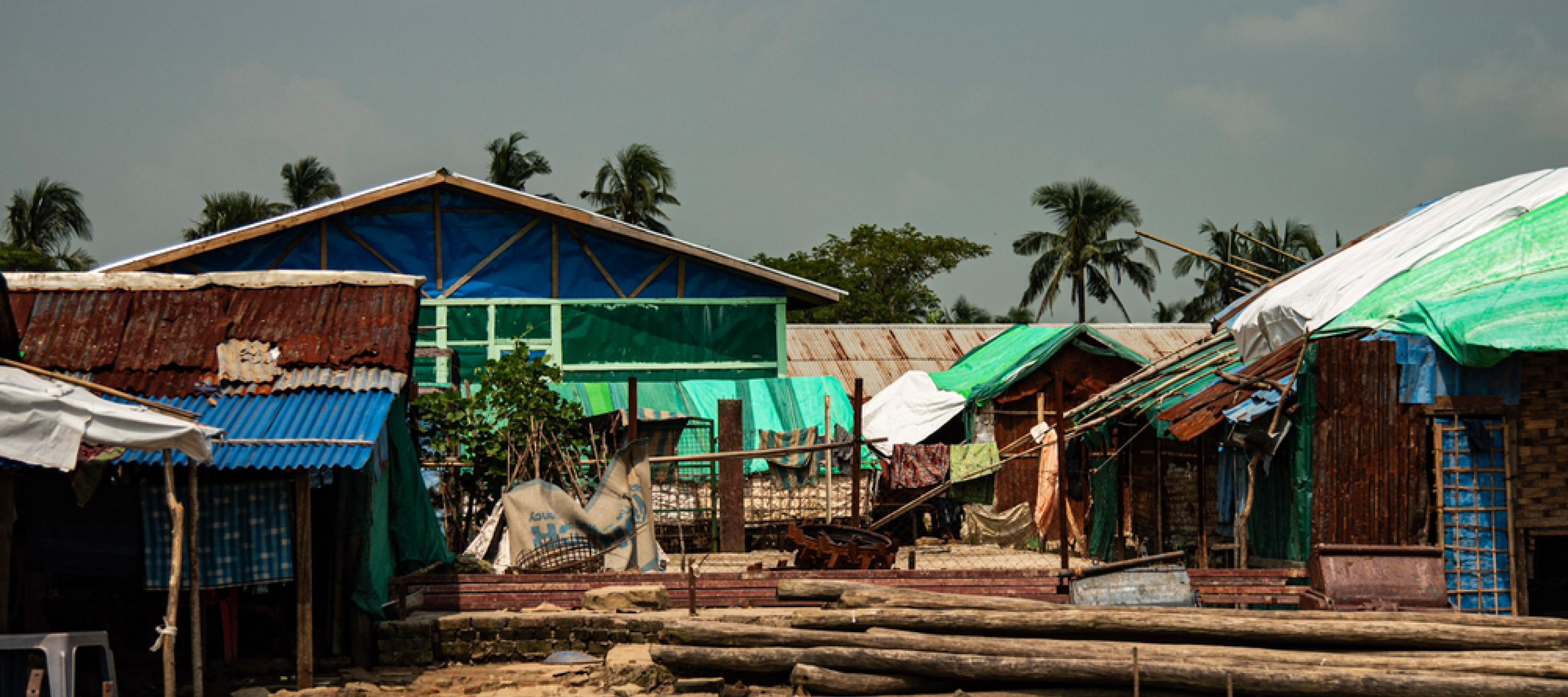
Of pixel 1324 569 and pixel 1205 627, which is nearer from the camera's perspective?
pixel 1205 627

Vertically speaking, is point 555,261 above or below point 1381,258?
above

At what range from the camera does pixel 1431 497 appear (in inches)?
506

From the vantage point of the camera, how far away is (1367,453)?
13.0 meters

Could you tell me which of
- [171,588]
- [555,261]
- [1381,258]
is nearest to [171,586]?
[171,588]

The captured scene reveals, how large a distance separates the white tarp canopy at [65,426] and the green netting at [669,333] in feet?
48.3

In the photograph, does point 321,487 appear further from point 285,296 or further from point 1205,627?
point 1205,627

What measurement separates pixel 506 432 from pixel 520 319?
674 cm

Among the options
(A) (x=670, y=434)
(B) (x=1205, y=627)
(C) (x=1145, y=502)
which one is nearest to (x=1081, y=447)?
(C) (x=1145, y=502)

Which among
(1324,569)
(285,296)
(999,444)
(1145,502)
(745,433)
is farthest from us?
(999,444)

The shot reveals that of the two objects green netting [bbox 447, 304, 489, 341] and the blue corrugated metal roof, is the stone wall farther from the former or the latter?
green netting [bbox 447, 304, 489, 341]

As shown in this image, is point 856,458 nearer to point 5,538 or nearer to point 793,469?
point 793,469

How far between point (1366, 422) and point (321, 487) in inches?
398

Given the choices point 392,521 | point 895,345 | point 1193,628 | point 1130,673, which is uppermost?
point 895,345

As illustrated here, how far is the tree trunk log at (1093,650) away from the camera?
30.3ft
